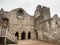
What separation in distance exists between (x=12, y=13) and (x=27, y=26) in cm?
583

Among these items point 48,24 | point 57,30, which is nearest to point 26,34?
point 48,24

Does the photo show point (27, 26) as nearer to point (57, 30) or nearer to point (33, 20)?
point (33, 20)

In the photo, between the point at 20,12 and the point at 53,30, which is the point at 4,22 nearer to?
the point at 20,12

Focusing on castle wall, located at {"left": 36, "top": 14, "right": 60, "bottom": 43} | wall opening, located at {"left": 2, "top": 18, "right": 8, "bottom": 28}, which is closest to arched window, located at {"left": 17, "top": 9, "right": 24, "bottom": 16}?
wall opening, located at {"left": 2, "top": 18, "right": 8, "bottom": 28}

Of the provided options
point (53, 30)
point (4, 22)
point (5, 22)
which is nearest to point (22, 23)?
point (5, 22)

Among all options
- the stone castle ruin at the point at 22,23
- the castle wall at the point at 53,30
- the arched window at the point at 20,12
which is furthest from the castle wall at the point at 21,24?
the castle wall at the point at 53,30

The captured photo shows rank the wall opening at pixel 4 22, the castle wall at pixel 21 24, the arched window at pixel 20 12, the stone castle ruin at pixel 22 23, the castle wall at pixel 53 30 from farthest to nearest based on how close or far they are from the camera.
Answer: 1. the arched window at pixel 20 12
2. the wall opening at pixel 4 22
3. the castle wall at pixel 21 24
4. the stone castle ruin at pixel 22 23
5. the castle wall at pixel 53 30

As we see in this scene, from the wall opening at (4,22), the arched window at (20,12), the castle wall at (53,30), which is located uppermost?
the arched window at (20,12)

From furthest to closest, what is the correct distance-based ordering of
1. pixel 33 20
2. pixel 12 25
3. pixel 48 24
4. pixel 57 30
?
1. pixel 33 20
2. pixel 12 25
3. pixel 48 24
4. pixel 57 30

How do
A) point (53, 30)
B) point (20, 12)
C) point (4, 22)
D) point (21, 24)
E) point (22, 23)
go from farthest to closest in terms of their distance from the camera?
point (20, 12) → point (22, 23) → point (21, 24) → point (4, 22) → point (53, 30)

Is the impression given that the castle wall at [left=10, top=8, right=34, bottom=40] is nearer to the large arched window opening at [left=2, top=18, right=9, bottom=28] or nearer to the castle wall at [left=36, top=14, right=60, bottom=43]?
the large arched window opening at [left=2, top=18, right=9, bottom=28]

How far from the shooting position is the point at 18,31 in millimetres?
29219

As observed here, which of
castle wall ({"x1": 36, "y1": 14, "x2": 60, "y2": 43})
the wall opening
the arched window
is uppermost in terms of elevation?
the arched window

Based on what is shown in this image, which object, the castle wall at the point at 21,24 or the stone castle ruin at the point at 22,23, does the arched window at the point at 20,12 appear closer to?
the stone castle ruin at the point at 22,23
